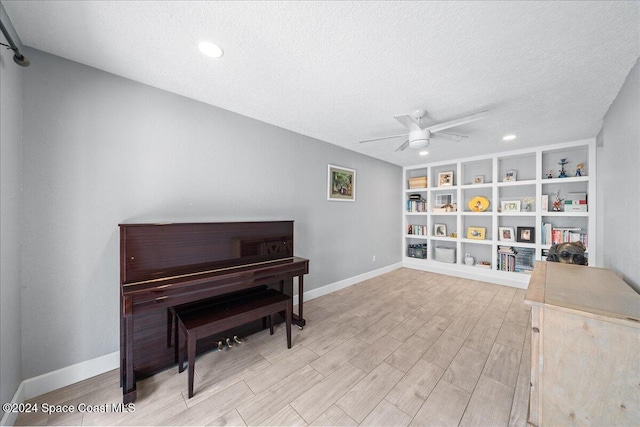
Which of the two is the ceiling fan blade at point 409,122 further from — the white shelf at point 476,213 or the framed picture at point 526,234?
the framed picture at point 526,234

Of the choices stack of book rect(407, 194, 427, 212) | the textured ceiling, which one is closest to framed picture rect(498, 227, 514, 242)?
stack of book rect(407, 194, 427, 212)

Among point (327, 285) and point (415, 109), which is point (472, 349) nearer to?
point (327, 285)

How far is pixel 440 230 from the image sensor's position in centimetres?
489

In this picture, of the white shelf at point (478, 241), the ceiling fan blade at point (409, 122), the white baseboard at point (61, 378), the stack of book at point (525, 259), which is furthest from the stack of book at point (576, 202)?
the white baseboard at point (61, 378)

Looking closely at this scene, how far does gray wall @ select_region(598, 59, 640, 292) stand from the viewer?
1548 millimetres

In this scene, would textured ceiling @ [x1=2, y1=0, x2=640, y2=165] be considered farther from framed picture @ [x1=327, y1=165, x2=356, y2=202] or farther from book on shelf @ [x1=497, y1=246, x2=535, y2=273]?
book on shelf @ [x1=497, y1=246, x2=535, y2=273]

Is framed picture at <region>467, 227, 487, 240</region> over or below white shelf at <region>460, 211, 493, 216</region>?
below

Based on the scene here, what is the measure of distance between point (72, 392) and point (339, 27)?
118 inches

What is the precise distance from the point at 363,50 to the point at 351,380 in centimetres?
236

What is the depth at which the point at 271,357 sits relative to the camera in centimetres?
199

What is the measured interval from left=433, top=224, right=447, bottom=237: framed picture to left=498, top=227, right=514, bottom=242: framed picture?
94cm

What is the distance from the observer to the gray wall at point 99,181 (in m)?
1.56

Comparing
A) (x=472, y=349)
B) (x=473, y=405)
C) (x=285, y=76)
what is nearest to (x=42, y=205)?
(x=285, y=76)

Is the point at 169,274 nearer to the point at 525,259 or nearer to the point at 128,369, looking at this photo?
the point at 128,369
